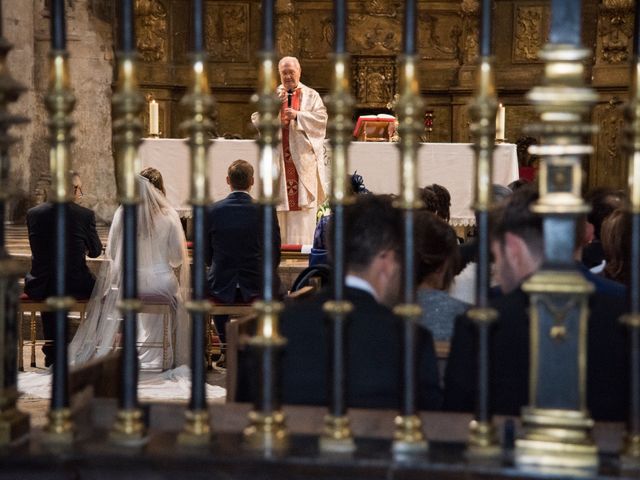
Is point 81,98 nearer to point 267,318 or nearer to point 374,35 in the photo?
point 374,35

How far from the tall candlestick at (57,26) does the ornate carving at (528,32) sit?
12.4 meters

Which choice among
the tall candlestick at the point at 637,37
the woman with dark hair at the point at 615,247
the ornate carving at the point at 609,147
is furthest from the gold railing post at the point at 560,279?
the ornate carving at the point at 609,147

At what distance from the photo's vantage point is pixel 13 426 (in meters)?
1.71

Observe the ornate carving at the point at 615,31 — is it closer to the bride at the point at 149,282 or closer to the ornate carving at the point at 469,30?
the ornate carving at the point at 469,30

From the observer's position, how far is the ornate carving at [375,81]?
13.7m

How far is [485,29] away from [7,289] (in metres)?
0.87

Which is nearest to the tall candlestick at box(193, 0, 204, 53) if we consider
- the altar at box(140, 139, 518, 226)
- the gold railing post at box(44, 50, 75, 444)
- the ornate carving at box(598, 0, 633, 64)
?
the gold railing post at box(44, 50, 75, 444)

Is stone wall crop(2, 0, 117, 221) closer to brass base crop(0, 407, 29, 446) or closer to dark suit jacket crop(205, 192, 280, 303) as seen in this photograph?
dark suit jacket crop(205, 192, 280, 303)

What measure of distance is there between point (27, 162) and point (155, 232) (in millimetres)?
6525

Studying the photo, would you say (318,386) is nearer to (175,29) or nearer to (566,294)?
(566,294)

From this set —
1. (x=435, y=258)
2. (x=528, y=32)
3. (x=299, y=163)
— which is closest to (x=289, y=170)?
(x=299, y=163)

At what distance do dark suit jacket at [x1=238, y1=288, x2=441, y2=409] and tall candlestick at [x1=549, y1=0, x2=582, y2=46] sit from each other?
2.93 feet

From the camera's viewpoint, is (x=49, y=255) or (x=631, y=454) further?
(x=49, y=255)

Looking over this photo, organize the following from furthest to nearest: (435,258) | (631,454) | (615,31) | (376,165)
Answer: (615,31) < (376,165) < (435,258) < (631,454)
